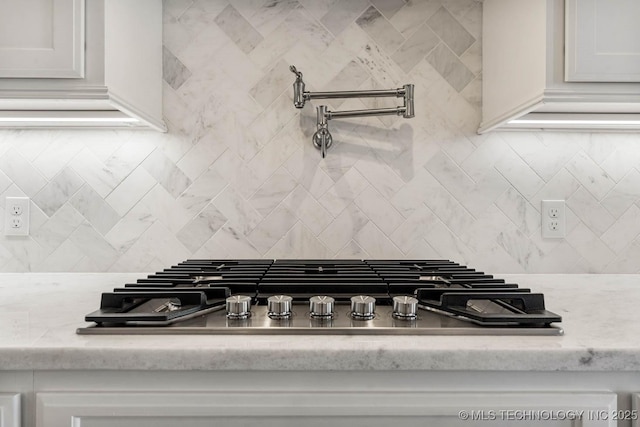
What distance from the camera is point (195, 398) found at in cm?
68

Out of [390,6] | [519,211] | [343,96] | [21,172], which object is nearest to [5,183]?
[21,172]

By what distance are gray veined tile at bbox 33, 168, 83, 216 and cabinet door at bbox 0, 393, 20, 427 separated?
88 cm

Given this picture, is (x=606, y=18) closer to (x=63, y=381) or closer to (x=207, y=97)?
(x=207, y=97)

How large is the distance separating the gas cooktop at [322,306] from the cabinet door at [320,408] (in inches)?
3.5

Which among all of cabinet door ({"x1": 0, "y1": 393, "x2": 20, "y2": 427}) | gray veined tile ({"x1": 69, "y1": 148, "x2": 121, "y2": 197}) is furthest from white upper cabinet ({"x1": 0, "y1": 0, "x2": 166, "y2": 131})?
cabinet door ({"x1": 0, "y1": 393, "x2": 20, "y2": 427})

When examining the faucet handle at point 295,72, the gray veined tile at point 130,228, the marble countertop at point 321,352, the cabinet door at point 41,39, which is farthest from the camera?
the gray veined tile at point 130,228

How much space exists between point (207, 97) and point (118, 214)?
0.45 m

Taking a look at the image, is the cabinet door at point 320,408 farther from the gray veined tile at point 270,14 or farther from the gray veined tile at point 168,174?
the gray veined tile at point 270,14

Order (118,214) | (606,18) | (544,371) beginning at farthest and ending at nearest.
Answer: (118,214)
(606,18)
(544,371)

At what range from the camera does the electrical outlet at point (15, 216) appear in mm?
1421

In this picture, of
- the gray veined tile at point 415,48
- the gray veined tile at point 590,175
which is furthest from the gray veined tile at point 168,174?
the gray veined tile at point 590,175

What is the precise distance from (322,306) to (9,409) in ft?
1.55

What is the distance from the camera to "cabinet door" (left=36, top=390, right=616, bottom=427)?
672 mm

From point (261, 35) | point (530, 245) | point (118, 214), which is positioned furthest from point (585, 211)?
point (118, 214)
